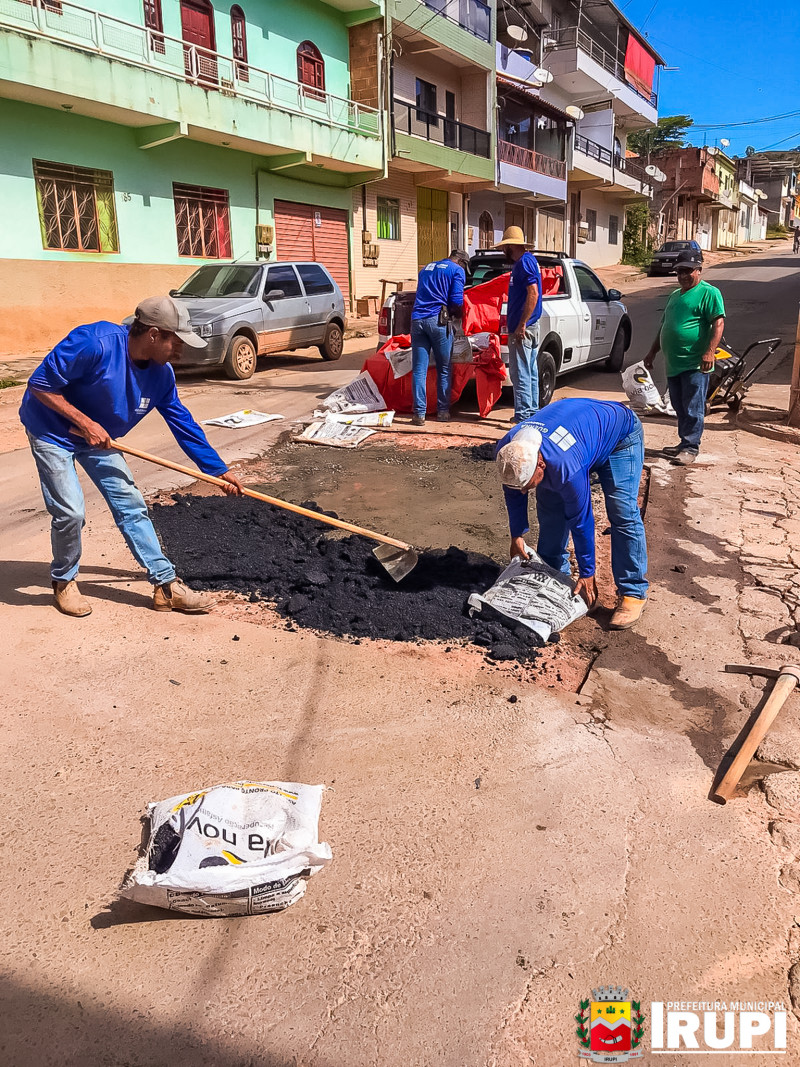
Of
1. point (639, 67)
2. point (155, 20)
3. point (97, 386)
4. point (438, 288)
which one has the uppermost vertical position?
point (639, 67)

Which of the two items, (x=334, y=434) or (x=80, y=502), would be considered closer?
(x=80, y=502)

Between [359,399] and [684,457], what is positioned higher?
[359,399]

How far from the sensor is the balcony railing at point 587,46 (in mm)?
33219

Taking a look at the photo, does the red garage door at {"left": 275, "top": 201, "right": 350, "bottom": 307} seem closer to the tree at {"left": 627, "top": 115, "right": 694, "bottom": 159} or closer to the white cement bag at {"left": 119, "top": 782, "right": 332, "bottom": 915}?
the white cement bag at {"left": 119, "top": 782, "right": 332, "bottom": 915}

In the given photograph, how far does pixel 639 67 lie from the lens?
4272 cm

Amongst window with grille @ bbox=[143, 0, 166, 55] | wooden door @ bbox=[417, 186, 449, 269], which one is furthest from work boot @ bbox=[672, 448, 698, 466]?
wooden door @ bbox=[417, 186, 449, 269]

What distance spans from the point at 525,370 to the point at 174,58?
12355 mm

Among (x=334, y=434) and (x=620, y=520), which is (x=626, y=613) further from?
(x=334, y=434)

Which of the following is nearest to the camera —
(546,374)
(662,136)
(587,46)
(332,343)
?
(546,374)

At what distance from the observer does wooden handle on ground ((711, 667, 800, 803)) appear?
9.59 feet

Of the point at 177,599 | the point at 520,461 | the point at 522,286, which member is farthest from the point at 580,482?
the point at 522,286

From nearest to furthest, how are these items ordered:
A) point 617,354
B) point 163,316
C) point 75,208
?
point 163,316 < point 617,354 < point 75,208

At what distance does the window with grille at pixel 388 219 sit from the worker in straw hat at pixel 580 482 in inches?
843

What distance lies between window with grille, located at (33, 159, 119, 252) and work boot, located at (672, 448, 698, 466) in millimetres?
12168
